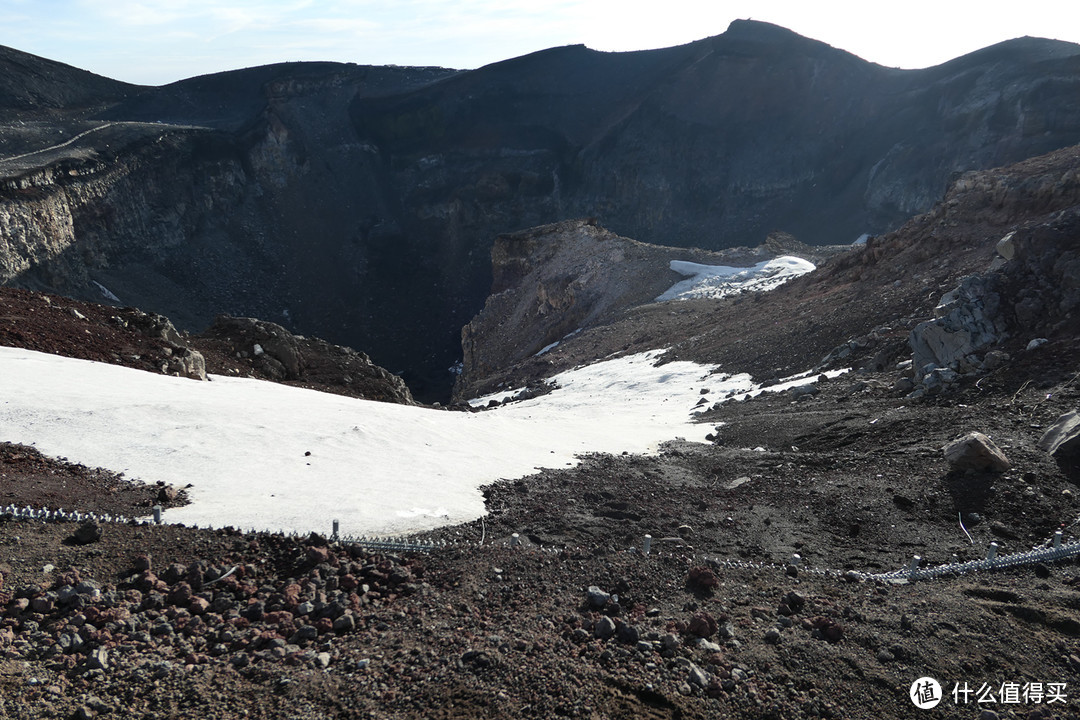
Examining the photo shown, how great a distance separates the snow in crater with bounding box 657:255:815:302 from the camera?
31484 mm

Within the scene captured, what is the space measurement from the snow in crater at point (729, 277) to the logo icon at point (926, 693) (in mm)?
26714

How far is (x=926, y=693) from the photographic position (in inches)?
183

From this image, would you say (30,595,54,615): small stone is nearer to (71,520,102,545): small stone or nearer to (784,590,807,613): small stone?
(71,520,102,545): small stone

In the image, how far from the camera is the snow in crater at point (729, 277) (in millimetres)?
31484

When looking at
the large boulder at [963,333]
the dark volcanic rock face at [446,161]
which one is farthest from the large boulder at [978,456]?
the dark volcanic rock face at [446,161]

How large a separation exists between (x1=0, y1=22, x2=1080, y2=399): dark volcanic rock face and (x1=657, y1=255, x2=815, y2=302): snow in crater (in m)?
18.8

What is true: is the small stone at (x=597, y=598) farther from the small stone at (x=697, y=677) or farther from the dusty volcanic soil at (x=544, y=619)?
the small stone at (x=697, y=677)

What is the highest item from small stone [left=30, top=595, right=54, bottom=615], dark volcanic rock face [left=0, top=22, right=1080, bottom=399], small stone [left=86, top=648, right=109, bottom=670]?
dark volcanic rock face [left=0, top=22, right=1080, bottom=399]

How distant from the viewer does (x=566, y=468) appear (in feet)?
34.9

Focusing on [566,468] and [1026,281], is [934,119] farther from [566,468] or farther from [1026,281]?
[566,468]

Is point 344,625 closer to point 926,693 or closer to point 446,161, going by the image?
point 926,693

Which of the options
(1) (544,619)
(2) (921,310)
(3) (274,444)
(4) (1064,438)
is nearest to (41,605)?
(1) (544,619)

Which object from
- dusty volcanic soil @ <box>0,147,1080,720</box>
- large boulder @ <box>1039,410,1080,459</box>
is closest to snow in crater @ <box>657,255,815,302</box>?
large boulder @ <box>1039,410,1080,459</box>

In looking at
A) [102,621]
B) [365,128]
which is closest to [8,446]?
[102,621]
